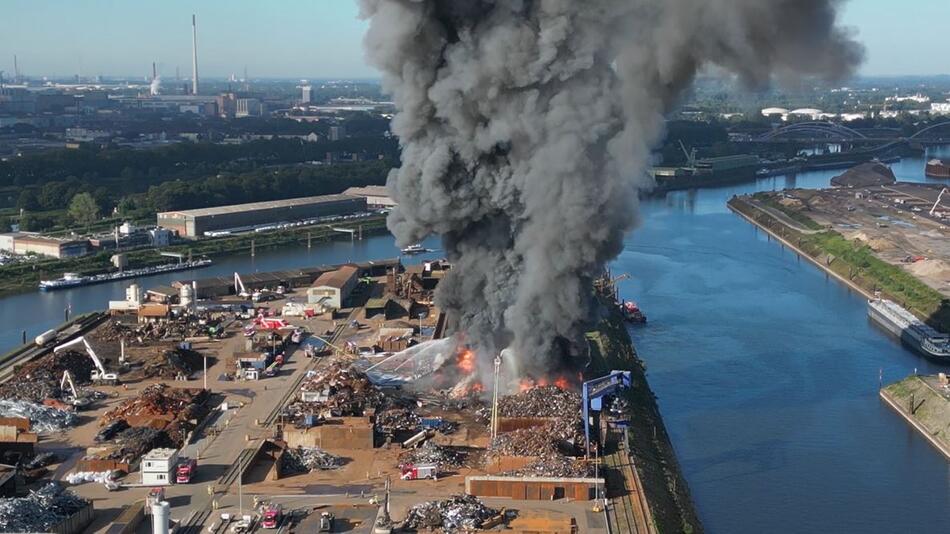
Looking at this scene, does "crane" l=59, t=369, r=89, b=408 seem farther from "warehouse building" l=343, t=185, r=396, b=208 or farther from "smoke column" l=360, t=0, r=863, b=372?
"warehouse building" l=343, t=185, r=396, b=208

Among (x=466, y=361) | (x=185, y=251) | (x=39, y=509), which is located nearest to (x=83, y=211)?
(x=185, y=251)

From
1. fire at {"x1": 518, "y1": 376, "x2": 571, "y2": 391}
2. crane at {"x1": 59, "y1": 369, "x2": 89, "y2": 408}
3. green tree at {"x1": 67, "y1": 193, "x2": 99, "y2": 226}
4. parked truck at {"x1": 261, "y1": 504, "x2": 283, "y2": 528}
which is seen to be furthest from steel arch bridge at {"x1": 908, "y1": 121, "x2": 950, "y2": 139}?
parked truck at {"x1": 261, "y1": 504, "x2": 283, "y2": 528}

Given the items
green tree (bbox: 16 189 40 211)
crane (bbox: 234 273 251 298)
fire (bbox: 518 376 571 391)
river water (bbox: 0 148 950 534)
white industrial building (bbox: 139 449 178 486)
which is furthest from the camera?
green tree (bbox: 16 189 40 211)

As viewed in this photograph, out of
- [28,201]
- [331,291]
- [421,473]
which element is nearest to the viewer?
[421,473]

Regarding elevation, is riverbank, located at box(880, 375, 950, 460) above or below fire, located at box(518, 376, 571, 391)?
below

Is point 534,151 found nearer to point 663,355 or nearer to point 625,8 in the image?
point 625,8

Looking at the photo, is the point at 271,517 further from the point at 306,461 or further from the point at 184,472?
the point at 306,461
